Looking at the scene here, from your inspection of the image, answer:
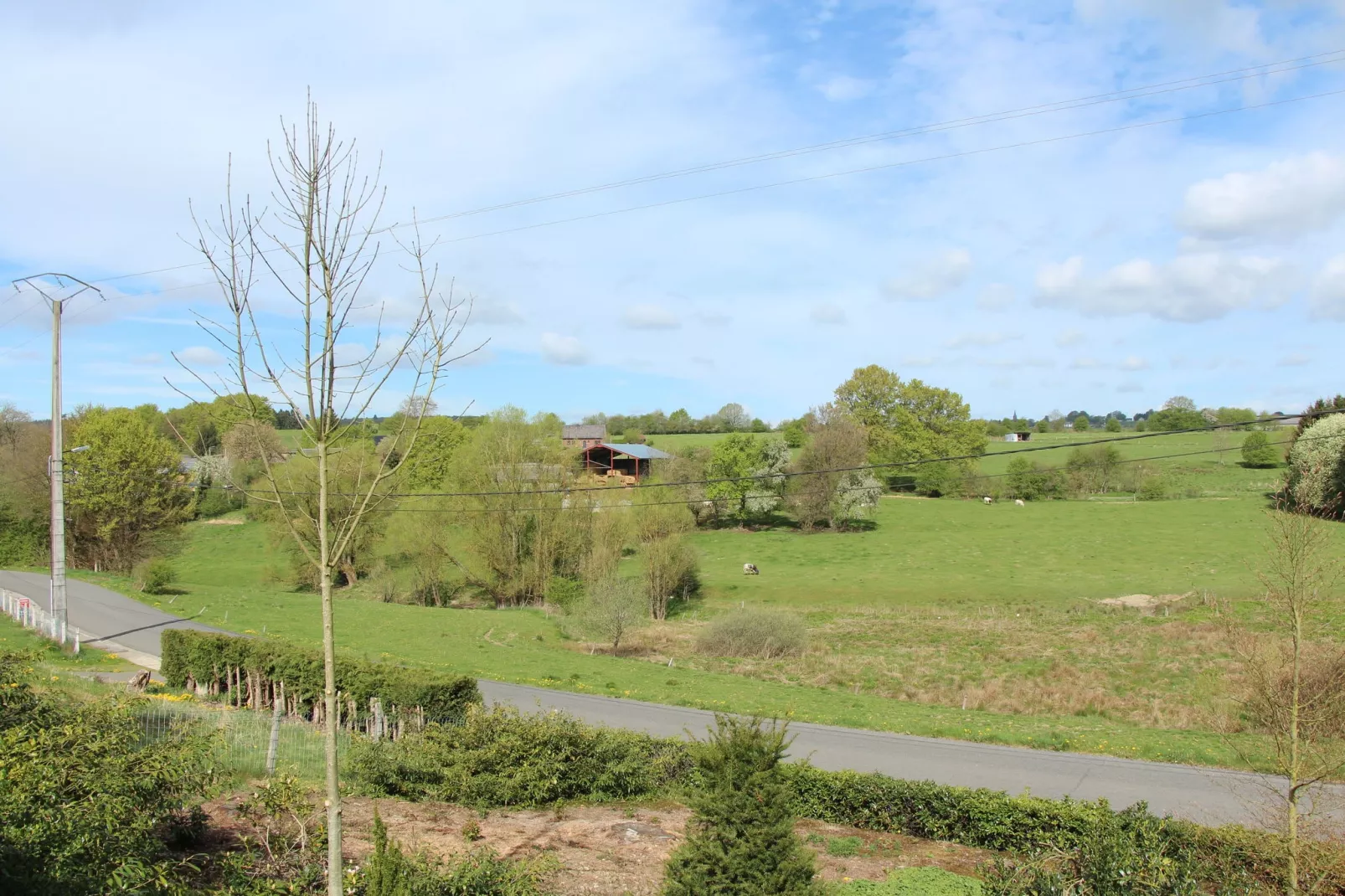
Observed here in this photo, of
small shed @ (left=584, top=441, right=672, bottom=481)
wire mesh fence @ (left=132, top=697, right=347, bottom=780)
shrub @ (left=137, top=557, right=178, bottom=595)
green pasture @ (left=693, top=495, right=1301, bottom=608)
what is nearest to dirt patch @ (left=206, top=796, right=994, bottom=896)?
wire mesh fence @ (left=132, top=697, right=347, bottom=780)

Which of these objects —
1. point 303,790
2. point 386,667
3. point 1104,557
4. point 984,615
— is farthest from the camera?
point 1104,557

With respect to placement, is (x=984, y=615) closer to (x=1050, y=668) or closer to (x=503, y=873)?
(x=1050, y=668)

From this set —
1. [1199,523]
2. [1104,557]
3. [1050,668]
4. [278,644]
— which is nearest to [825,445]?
[1104,557]

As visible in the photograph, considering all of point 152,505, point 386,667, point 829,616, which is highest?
point 152,505

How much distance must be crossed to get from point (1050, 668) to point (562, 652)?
17954mm

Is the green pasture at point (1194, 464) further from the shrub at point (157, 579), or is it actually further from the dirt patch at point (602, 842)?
the shrub at point (157, 579)

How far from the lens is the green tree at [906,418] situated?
84.8 metres

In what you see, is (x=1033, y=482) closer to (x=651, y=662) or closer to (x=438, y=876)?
(x=651, y=662)

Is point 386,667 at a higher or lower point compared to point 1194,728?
higher

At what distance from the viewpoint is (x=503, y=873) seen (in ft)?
25.5

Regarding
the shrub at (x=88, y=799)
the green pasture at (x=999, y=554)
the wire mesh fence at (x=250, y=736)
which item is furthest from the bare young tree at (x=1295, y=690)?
the green pasture at (x=999, y=554)

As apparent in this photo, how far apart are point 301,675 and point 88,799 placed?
12678 millimetres

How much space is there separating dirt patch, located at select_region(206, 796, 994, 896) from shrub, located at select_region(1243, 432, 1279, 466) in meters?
76.6

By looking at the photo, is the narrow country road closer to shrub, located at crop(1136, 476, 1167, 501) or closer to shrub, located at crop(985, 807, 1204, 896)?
shrub, located at crop(985, 807, 1204, 896)
